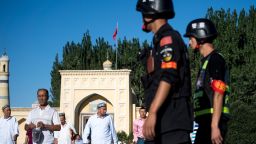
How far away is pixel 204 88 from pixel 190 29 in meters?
0.71

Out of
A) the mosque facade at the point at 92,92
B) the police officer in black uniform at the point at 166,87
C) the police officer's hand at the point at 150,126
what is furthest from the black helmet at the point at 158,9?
the mosque facade at the point at 92,92

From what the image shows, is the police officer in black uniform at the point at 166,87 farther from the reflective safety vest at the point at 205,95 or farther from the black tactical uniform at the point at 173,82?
the reflective safety vest at the point at 205,95

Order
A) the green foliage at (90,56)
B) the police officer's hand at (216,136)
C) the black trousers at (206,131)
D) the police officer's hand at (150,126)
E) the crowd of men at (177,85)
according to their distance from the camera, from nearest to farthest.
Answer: the police officer's hand at (150,126) < the crowd of men at (177,85) < the police officer's hand at (216,136) < the black trousers at (206,131) < the green foliage at (90,56)

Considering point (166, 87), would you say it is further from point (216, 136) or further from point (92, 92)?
point (92, 92)

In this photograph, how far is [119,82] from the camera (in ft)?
140

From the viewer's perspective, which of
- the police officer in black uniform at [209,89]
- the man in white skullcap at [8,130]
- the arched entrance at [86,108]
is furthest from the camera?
the arched entrance at [86,108]

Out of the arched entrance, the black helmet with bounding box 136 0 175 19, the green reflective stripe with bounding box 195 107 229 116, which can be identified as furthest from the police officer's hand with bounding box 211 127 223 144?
the arched entrance

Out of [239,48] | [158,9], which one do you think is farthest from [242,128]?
[239,48]

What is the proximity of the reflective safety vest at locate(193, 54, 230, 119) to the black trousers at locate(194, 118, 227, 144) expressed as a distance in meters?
0.09

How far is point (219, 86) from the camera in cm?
570

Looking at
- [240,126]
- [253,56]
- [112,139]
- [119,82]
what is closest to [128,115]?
[119,82]

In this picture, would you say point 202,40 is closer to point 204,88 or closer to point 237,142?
point 204,88

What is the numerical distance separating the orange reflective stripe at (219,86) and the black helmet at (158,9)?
3.98ft

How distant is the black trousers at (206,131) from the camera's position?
229 inches
